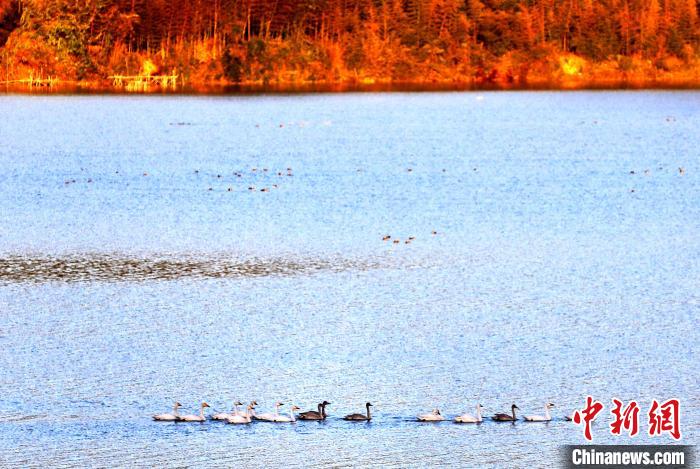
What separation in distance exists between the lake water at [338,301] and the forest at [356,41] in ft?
166

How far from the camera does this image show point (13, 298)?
2723 cm

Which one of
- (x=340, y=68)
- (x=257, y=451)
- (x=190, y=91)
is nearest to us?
(x=257, y=451)

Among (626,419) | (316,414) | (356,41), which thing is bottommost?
(626,419)

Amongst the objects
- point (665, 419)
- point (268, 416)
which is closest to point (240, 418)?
point (268, 416)

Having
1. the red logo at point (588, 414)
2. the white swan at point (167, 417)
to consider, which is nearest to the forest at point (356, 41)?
the white swan at point (167, 417)

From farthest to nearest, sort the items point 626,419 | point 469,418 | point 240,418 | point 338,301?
point 338,301 → point 626,419 → point 469,418 → point 240,418

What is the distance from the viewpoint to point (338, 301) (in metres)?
27.0

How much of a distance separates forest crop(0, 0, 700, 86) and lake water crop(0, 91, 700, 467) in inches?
1987

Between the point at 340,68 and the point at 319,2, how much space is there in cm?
636

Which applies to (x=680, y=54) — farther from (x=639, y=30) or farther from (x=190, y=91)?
(x=190, y=91)

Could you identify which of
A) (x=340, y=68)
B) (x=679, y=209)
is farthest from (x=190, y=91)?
(x=679, y=209)

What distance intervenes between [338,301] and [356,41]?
9013cm

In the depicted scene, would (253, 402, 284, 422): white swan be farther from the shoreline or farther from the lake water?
the shoreline

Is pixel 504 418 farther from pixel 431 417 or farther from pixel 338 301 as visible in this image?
pixel 338 301
